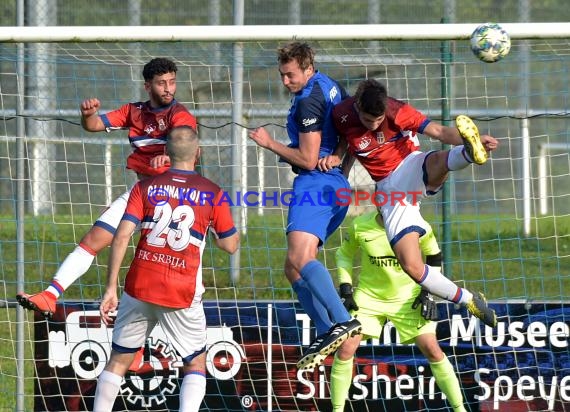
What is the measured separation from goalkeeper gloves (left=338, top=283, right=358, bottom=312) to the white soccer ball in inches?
77.3

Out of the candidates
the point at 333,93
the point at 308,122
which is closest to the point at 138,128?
the point at 308,122

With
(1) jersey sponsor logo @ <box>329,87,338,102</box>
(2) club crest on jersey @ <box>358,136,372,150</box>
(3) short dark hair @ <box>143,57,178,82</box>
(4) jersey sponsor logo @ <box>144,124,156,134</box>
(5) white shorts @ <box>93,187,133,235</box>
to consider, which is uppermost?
(3) short dark hair @ <box>143,57,178,82</box>

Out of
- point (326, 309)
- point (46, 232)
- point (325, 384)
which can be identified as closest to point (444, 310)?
point (325, 384)

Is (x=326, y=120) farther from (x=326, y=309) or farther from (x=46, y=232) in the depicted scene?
(x=46, y=232)

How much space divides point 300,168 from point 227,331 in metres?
1.81

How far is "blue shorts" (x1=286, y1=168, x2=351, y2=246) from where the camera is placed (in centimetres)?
729

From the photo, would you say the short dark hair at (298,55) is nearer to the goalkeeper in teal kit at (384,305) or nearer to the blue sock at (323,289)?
the blue sock at (323,289)

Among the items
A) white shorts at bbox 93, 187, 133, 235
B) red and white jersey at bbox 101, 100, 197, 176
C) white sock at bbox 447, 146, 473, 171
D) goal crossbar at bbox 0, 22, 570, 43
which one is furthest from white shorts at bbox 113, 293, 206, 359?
goal crossbar at bbox 0, 22, 570, 43

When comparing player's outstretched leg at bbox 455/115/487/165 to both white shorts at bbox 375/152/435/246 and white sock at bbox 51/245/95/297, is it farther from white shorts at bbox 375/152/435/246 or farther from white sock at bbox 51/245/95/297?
white sock at bbox 51/245/95/297

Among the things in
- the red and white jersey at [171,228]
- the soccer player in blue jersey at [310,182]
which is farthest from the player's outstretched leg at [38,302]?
the soccer player in blue jersey at [310,182]

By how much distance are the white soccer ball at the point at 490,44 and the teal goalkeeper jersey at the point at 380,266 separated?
56.3 inches

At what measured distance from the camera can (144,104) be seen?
25.7ft

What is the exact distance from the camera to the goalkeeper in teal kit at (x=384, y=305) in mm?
8023

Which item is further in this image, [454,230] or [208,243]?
[454,230]
